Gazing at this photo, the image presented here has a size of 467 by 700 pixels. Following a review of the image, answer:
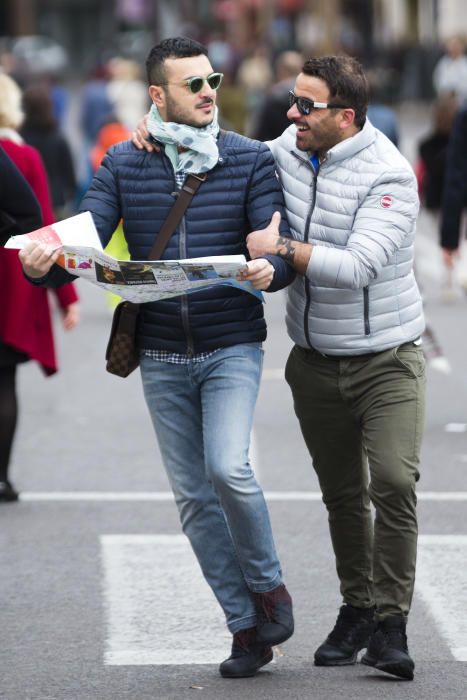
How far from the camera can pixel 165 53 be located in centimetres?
538

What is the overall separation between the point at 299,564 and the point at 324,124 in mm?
2239

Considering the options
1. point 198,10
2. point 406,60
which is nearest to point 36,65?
point 406,60

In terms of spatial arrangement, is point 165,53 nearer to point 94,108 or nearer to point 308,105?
point 308,105

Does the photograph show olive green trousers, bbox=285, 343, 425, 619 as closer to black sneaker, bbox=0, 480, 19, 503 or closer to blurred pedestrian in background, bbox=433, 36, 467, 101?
black sneaker, bbox=0, 480, 19, 503

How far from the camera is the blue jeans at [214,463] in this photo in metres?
5.27

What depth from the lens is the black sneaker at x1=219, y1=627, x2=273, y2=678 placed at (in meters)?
5.39

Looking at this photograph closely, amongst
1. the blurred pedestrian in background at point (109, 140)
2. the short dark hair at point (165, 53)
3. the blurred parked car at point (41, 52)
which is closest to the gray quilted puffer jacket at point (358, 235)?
the short dark hair at point (165, 53)

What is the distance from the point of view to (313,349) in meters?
5.50

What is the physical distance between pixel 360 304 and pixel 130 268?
0.73 metres

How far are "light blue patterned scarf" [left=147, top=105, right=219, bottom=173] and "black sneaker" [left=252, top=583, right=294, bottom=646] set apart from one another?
133cm

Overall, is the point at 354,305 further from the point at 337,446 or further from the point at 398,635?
the point at 398,635

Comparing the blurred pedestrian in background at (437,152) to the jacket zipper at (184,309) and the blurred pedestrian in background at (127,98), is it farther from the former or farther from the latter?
the jacket zipper at (184,309)

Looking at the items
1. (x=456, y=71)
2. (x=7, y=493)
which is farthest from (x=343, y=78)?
Answer: (x=456, y=71)

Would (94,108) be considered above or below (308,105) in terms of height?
below
